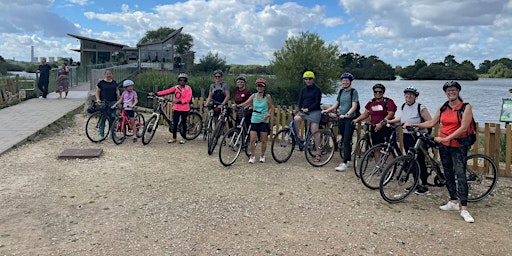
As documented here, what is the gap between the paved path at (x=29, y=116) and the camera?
9.12 m

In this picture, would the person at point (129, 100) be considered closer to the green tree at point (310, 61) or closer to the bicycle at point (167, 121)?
the bicycle at point (167, 121)

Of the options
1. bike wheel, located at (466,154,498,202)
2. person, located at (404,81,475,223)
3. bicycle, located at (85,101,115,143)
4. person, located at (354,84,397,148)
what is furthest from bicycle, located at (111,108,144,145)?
bike wheel, located at (466,154,498,202)

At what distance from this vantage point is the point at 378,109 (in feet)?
21.2

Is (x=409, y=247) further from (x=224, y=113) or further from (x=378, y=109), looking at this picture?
(x=224, y=113)

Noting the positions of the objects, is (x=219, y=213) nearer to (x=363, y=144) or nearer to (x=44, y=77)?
(x=363, y=144)

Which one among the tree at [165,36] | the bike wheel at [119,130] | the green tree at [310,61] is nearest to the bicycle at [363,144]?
the bike wheel at [119,130]

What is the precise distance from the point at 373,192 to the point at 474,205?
1383 mm

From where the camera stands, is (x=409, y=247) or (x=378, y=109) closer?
(x=409, y=247)

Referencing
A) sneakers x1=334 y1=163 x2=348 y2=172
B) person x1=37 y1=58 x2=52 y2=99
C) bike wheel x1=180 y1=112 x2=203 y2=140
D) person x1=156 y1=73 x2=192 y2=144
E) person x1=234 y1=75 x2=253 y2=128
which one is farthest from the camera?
person x1=37 y1=58 x2=52 y2=99

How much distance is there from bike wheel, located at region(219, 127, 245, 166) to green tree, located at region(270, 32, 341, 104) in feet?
115

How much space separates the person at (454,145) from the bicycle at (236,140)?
11.6 feet

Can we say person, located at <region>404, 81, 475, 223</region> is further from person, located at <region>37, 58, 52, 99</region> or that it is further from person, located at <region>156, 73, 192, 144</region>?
person, located at <region>37, 58, 52, 99</region>

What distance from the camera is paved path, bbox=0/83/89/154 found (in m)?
9.12

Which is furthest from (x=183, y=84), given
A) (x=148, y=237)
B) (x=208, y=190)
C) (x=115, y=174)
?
(x=148, y=237)
